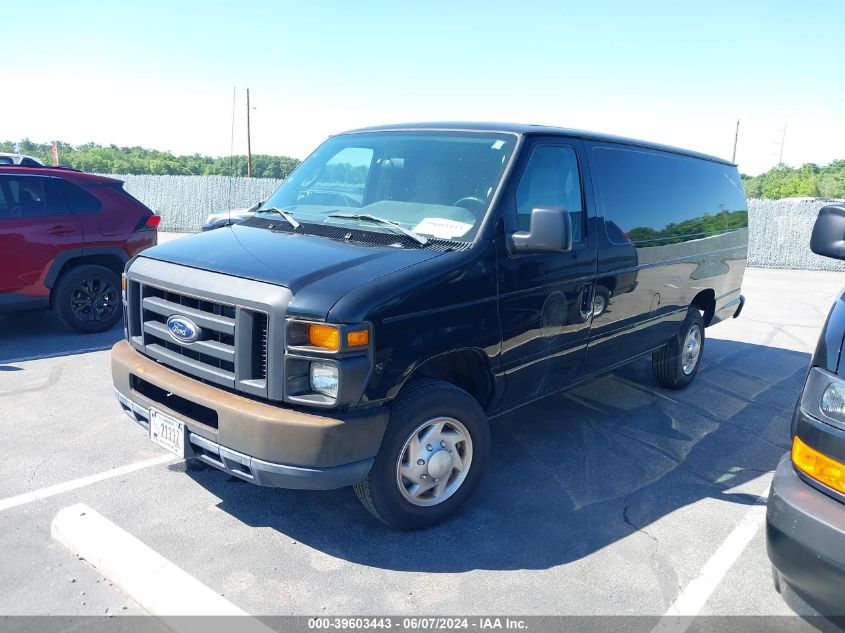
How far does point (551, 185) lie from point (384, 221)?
115cm

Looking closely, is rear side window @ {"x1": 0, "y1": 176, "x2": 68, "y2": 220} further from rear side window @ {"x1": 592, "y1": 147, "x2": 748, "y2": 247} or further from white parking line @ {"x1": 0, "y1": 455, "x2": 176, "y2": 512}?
rear side window @ {"x1": 592, "y1": 147, "x2": 748, "y2": 247}

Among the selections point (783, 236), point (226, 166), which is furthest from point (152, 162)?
point (783, 236)

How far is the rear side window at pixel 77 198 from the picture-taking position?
7.33 meters

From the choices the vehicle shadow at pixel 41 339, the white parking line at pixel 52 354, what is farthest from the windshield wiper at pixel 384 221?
the vehicle shadow at pixel 41 339

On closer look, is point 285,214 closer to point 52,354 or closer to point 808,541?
point 808,541

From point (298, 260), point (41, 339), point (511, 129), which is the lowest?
point (41, 339)

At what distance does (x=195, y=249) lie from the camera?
3.75 m

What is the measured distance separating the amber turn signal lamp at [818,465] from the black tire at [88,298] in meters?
7.20

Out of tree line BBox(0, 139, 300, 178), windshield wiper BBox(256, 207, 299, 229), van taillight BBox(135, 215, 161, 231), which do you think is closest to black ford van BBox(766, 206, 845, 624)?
windshield wiper BBox(256, 207, 299, 229)

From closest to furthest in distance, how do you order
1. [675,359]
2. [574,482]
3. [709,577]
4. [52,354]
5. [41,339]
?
[709,577] → [574,482] → [675,359] → [52,354] → [41,339]

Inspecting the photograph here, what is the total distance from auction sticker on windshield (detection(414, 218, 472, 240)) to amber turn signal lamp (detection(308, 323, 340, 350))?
1.02m

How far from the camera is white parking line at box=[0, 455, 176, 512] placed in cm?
376

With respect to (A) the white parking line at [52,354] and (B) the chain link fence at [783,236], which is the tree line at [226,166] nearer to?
(B) the chain link fence at [783,236]

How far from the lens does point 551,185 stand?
420 centimetres
